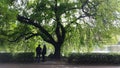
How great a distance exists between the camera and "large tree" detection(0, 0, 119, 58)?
27936mm

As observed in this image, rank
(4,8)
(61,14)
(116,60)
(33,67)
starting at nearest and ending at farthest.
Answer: (33,67), (4,8), (116,60), (61,14)

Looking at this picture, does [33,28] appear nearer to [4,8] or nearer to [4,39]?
[4,39]

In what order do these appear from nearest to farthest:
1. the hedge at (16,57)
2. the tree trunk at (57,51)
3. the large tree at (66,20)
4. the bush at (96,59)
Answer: the bush at (96,59) → the large tree at (66,20) → the hedge at (16,57) → the tree trunk at (57,51)

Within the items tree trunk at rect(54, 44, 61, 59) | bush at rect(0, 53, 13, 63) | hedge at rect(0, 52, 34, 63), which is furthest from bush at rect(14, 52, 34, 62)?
tree trunk at rect(54, 44, 61, 59)

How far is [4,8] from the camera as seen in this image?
80.7 ft

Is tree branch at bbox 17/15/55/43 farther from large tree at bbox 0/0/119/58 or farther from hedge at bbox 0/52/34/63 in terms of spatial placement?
hedge at bbox 0/52/34/63

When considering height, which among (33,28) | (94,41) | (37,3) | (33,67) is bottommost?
(33,67)

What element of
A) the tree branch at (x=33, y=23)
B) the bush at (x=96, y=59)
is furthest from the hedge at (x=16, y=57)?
the bush at (x=96, y=59)

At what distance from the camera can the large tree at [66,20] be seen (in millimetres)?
27936

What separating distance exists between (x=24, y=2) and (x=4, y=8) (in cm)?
483

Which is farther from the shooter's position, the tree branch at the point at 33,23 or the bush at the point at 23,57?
the tree branch at the point at 33,23

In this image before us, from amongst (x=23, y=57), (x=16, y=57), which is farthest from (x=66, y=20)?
(x=16, y=57)

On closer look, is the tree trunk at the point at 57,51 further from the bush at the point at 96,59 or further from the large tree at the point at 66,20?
the bush at the point at 96,59

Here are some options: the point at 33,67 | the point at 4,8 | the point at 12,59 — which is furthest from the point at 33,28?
the point at 33,67
